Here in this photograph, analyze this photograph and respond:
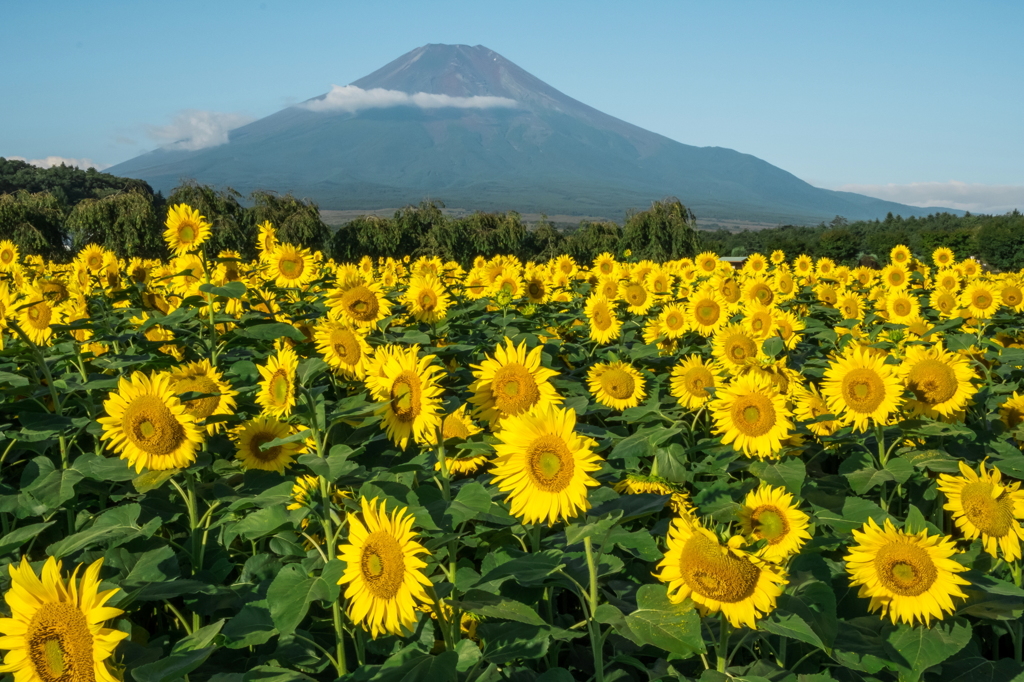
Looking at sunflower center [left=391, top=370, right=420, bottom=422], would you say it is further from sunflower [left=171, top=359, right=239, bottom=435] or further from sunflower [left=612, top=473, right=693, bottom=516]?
sunflower [left=612, top=473, right=693, bottom=516]

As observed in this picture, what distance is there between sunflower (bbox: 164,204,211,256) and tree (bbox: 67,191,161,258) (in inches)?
718

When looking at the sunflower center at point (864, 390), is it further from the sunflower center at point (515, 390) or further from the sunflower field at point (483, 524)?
the sunflower center at point (515, 390)

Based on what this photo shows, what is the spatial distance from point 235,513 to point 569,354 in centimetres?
322

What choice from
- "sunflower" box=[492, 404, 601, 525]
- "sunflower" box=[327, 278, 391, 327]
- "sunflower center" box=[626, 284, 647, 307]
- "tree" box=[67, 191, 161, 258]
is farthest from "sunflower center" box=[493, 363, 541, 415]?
"tree" box=[67, 191, 161, 258]

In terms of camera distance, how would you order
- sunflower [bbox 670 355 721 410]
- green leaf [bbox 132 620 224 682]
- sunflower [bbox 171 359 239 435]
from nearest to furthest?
1. green leaf [bbox 132 620 224 682]
2. sunflower [bbox 171 359 239 435]
3. sunflower [bbox 670 355 721 410]

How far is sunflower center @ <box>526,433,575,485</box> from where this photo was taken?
6.72ft

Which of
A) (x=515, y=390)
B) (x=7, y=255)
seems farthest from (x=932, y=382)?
(x=7, y=255)

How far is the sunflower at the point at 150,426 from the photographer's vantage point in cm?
248

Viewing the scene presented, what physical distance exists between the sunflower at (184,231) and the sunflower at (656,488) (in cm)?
328

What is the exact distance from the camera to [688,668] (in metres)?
2.57

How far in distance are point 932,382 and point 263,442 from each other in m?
3.07

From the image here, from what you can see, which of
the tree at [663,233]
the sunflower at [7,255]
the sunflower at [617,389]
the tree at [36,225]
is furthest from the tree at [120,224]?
the sunflower at [617,389]

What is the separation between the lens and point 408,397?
246 centimetres

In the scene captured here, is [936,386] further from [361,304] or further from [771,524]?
[361,304]
